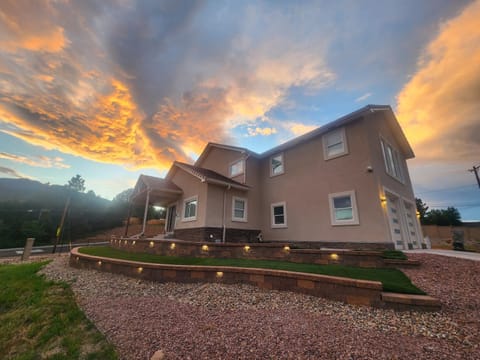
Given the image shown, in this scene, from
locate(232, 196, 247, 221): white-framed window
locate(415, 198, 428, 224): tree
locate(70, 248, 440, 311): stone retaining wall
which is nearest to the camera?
locate(70, 248, 440, 311): stone retaining wall

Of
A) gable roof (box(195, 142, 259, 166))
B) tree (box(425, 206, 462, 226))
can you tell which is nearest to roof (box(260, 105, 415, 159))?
gable roof (box(195, 142, 259, 166))

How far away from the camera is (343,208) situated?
812 cm

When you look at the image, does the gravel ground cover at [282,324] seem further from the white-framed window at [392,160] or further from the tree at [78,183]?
the tree at [78,183]

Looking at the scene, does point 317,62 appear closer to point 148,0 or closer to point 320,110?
point 320,110

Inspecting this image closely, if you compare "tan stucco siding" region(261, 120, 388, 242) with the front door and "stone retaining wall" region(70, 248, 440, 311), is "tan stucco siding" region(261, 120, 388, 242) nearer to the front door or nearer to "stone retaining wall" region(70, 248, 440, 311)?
"stone retaining wall" region(70, 248, 440, 311)

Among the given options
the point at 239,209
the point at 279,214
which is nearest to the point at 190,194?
the point at 239,209

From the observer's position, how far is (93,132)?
11039 mm

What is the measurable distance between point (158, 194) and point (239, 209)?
538 cm

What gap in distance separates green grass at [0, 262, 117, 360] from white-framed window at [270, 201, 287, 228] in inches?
333

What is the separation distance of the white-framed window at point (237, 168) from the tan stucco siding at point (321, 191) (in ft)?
6.41

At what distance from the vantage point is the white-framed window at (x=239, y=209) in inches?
411

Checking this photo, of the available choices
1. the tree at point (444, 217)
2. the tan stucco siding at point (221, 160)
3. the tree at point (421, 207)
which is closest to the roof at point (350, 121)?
the tan stucco siding at point (221, 160)

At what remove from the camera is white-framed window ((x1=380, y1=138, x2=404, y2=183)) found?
29.9 ft

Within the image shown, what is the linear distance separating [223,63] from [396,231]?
1106 centimetres
